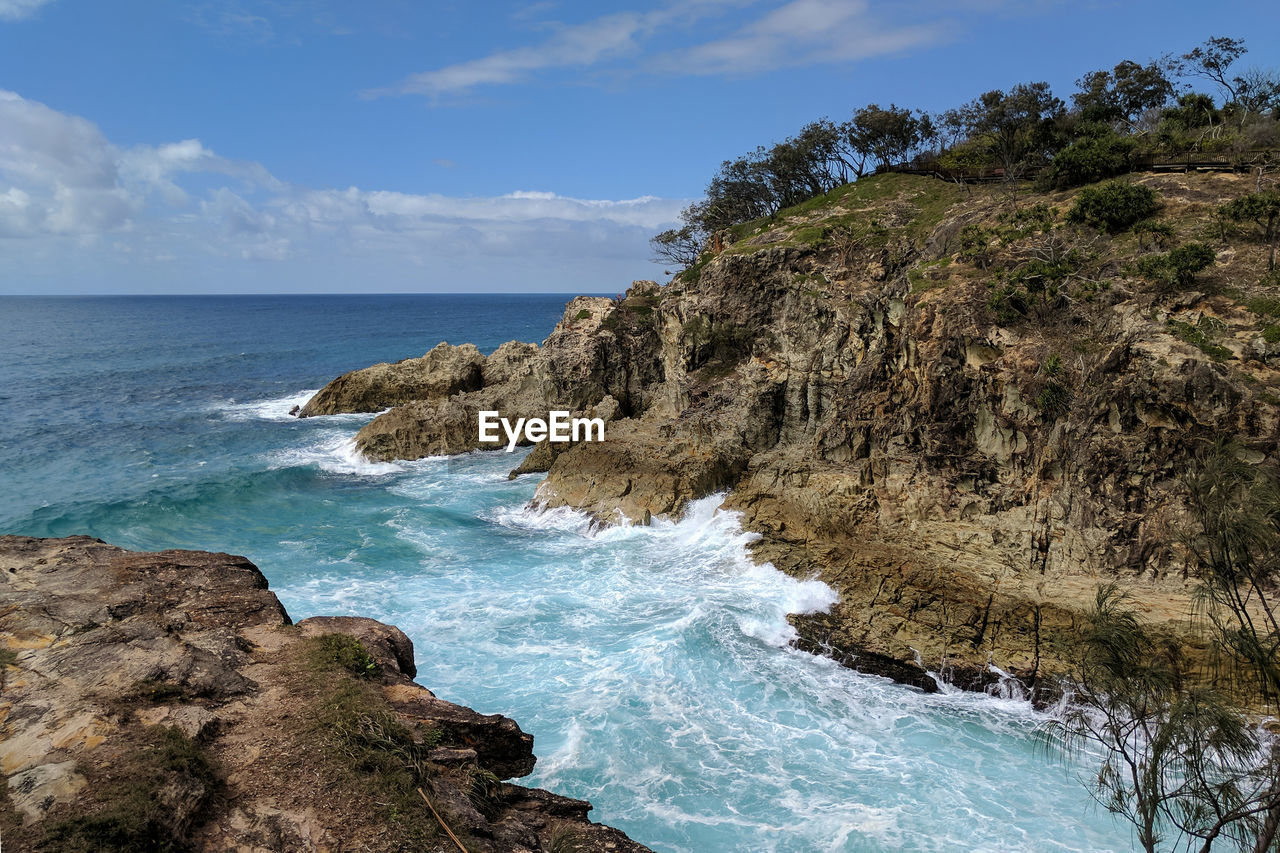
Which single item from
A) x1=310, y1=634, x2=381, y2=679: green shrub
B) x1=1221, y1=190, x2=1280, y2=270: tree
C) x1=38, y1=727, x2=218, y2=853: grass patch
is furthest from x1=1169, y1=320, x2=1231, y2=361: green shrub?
x1=38, y1=727, x2=218, y2=853: grass patch

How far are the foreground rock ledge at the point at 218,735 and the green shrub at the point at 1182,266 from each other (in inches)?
933

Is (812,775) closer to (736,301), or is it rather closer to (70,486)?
(736,301)

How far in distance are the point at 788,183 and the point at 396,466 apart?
35866 mm

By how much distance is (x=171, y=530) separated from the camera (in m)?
30.7

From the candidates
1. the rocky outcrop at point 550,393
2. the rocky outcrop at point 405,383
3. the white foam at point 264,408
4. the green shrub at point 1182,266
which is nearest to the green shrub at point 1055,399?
the green shrub at point 1182,266

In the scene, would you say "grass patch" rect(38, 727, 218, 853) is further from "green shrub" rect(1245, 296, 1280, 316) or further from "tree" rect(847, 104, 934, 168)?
"tree" rect(847, 104, 934, 168)

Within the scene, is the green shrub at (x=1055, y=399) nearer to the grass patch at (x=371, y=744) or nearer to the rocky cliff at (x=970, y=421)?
the rocky cliff at (x=970, y=421)

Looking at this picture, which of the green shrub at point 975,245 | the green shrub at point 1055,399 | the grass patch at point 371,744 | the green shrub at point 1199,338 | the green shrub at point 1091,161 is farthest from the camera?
the green shrub at point 1091,161

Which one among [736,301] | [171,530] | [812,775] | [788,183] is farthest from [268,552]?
[788,183]

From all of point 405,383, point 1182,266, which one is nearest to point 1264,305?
point 1182,266

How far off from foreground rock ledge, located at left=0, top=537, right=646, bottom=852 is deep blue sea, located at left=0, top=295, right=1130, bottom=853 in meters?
5.51

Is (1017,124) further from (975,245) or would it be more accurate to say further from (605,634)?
(605,634)

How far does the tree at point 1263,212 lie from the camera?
23.0 m

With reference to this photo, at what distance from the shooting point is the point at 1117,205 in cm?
2609
